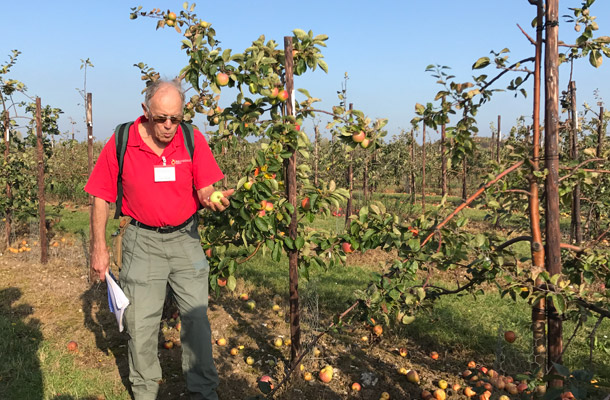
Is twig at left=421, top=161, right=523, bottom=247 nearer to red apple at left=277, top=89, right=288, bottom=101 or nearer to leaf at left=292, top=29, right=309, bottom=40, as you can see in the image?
red apple at left=277, top=89, right=288, bottom=101

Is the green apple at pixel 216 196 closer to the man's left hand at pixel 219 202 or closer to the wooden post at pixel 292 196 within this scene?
the man's left hand at pixel 219 202

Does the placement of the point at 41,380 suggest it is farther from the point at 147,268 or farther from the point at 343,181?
the point at 343,181

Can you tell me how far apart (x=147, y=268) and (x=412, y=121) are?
5.92 feet

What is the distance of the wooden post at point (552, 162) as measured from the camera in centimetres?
192

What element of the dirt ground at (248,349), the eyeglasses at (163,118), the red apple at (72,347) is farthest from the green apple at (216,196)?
the red apple at (72,347)

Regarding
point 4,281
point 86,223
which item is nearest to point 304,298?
point 4,281

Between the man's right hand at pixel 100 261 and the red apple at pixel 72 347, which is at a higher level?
the man's right hand at pixel 100 261

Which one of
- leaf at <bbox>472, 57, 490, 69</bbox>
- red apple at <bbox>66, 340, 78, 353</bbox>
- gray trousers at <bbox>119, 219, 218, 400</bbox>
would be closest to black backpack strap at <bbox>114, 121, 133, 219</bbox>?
gray trousers at <bbox>119, 219, 218, 400</bbox>

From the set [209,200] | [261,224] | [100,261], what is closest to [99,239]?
[100,261]

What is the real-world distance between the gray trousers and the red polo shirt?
133 mm

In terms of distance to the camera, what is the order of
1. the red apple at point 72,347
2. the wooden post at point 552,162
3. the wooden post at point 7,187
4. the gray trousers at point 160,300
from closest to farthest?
1. the wooden post at point 552,162
2. the gray trousers at point 160,300
3. the red apple at point 72,347
4. the wooden post at point 7,187

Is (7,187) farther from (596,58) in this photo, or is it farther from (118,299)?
(596,58)

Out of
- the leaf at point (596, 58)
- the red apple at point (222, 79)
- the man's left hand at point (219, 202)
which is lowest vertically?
the man's left hand at point (219, 202)

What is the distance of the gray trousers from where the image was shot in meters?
2.62
